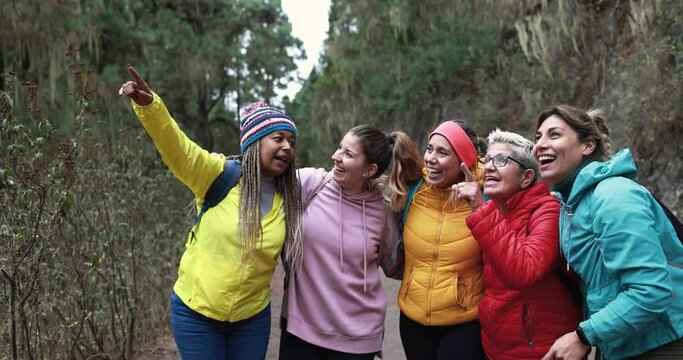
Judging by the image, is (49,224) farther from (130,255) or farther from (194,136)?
(194,136)

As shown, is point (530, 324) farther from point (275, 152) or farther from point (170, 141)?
point (170, 141)

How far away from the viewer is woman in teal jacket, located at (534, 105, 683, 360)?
Result: 204cm

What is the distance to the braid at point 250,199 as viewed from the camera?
2.91 metres

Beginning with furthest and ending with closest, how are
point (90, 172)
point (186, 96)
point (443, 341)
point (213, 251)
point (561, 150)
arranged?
point (186, 96)
point (90, 172)
point (443, 341)
point (213, 251)
point (561, 150)

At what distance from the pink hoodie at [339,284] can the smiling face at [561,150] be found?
1.05 meters

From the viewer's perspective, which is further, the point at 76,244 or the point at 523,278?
the point at 76,244

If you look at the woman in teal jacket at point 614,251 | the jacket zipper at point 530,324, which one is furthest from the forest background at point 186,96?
the woman in teal jacket at point 614,251

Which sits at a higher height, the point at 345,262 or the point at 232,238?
the point at 232,238

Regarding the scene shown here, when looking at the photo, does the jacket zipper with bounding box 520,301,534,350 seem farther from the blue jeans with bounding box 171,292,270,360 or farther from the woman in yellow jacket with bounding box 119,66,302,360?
the blue jeans with bounding box 171,292,270,360

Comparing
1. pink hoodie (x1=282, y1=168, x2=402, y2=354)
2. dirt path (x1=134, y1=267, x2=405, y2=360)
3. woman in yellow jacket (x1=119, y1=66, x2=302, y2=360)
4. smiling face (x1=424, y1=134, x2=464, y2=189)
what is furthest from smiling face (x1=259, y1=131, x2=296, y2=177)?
dirt path (x1=134, y1=267, x2=405, y2=360)

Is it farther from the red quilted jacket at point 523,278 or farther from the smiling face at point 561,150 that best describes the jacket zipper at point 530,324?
the smiling face at point 561,150

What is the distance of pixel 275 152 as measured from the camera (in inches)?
121

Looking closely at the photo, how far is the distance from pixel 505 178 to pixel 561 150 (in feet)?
1.25

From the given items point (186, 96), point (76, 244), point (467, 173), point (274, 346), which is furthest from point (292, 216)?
point (186, 96)
